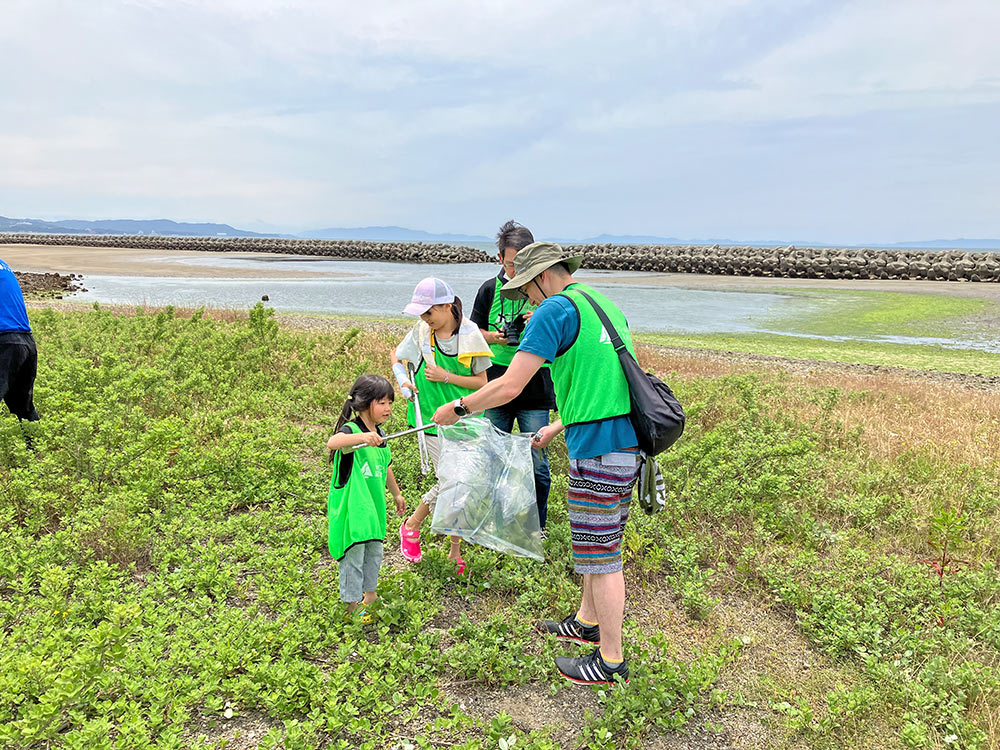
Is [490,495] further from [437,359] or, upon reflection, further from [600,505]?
[437,359]

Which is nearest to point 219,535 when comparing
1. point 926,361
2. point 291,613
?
point 291,613

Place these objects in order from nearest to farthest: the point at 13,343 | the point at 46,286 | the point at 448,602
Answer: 1. the point at 448,602
2. the point at 13,343
3. the point at 46,286

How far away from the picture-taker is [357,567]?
3922 mm

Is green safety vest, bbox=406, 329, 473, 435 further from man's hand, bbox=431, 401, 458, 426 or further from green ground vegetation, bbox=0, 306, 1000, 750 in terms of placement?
green ground vegetation, bbox=0, 306, 1000, 750

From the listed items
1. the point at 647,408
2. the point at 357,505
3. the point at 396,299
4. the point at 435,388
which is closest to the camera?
the point at 647,408

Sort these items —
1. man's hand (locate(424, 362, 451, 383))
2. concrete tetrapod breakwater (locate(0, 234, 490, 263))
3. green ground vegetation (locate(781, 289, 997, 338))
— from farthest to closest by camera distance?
concrete tetrapod breakwater (locate(0, 234, 490, 263))
green ground vegetation (locate(781, 289, 997, 338))
man's hand (locate(424, 362, 451, 383))

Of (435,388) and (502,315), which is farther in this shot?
(502,315)

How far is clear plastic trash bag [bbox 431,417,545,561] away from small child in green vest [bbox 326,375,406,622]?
0.44 m

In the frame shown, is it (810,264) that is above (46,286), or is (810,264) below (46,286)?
above

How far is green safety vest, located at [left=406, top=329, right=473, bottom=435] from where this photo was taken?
183 inches

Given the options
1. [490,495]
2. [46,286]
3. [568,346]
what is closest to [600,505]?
[568,346]

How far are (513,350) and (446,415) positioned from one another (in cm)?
132

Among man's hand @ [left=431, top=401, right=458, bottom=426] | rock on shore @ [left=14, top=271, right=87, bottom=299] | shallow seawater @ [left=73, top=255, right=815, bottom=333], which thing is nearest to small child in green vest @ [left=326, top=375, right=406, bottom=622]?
man's hand @ [left=431, top=401, right=458, bottom=426]

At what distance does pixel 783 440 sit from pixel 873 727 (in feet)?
14.2
